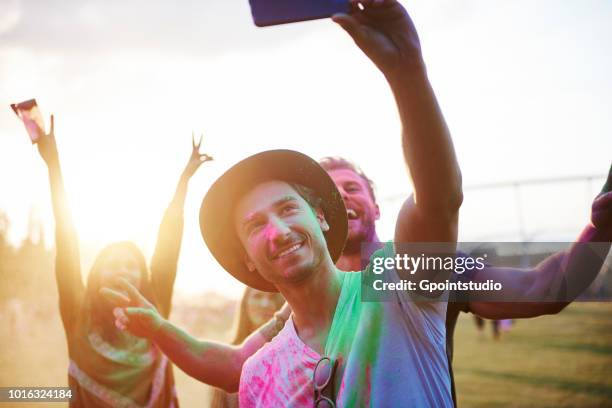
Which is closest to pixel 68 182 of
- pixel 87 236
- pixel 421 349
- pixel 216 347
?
pixel 87 236

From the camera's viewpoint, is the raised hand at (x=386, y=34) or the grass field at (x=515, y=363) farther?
the grass field at (x=515, y=363)

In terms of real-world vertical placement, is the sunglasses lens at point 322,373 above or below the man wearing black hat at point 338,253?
below

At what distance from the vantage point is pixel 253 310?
2562 mm

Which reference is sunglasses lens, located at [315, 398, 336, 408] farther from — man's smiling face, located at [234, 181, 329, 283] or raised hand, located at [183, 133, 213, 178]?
raised hand, located at [183, 133, 213, 178]

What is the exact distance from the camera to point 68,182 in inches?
100

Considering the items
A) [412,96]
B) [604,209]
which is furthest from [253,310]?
[412,96]

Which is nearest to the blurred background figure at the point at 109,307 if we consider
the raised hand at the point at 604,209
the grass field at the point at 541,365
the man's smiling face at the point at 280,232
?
the man's smiling face at the point at 280,232

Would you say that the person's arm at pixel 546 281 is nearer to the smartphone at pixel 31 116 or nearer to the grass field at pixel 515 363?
the grass field at pixel 515 363

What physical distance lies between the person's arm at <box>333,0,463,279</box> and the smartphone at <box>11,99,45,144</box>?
193cm

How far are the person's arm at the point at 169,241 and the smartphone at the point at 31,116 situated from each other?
665 mm

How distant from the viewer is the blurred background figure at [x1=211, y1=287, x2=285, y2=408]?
2523mm

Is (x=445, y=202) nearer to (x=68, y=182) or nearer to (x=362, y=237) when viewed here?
(x=362, y=237)

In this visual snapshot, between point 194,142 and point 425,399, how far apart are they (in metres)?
1.66

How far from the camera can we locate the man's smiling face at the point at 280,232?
1536 millimetres
